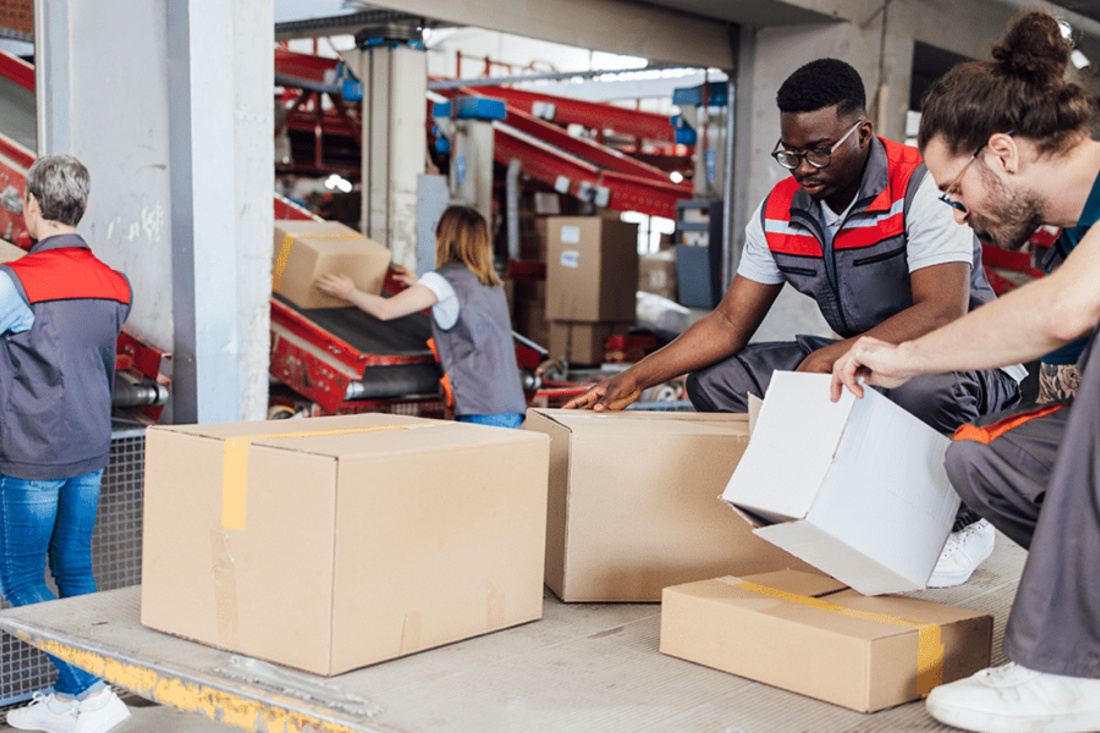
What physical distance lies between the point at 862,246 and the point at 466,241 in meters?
2.25

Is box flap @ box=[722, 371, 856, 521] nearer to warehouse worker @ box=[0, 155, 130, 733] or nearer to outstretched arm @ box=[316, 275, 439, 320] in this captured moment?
warehouse worker @ box=[0, 155, 130, 733]

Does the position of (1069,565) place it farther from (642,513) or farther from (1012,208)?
(642,513)

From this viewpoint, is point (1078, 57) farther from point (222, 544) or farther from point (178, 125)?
point (222, 544)

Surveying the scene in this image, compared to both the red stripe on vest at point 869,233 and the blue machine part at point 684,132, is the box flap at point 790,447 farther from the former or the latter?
the blue machine part at point 684,132

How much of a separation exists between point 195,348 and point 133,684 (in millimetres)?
1806

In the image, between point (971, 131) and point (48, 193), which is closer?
point (971, 131)

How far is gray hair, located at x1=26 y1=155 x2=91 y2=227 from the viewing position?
2.76 m

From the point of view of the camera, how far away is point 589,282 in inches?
295

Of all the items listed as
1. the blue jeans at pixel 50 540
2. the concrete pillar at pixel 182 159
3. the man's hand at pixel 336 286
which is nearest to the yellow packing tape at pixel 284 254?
the man's hand at pixel 336 286

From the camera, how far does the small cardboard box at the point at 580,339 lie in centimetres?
752

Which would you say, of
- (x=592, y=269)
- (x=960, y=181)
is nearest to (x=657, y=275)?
(x=592, y=269)

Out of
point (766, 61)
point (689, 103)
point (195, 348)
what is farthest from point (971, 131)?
point (689, 103)

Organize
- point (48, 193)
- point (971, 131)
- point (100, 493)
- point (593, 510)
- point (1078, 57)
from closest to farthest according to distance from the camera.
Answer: point (971, 131) → point (593, 510) → point (48, 193) → point (100, 493) → point (1078, 57)

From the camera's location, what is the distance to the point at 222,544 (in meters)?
1.73
